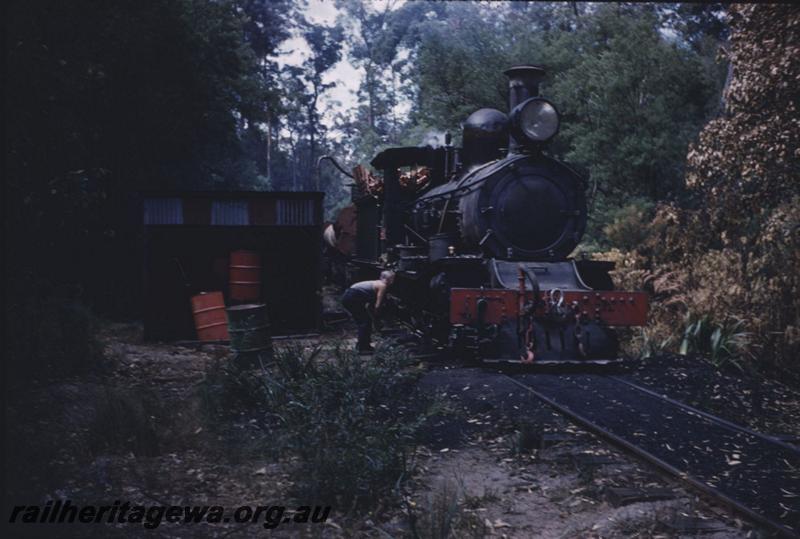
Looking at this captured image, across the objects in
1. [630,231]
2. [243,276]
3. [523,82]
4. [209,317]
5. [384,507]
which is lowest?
[384,507]

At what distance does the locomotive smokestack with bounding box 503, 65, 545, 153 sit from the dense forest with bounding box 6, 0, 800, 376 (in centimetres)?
293

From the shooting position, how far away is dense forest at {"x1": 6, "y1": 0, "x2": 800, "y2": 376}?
7.11 metres

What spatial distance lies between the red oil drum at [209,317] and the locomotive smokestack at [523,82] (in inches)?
219

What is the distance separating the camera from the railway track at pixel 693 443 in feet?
14.2

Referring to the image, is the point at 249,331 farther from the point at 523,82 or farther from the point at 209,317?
the point at 523,82

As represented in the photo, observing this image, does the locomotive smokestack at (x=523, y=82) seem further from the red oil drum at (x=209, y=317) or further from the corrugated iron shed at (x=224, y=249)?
the red oil drum at (x=209, y=317)

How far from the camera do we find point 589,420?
6062 millimetres

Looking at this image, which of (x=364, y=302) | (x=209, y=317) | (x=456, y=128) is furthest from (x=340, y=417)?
(x=456, y=128)

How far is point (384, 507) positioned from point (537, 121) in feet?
19.8

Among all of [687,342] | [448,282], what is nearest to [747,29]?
[687,342]

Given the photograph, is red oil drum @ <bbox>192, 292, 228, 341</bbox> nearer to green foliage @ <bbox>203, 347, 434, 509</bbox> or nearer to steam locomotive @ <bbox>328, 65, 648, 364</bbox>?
steam locomotive @ <bbox>328, 65, 648, 364</bbox>

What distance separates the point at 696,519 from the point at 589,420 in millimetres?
2120

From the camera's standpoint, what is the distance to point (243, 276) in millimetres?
11227

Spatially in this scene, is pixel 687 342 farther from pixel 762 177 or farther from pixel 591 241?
pixel 591 241
